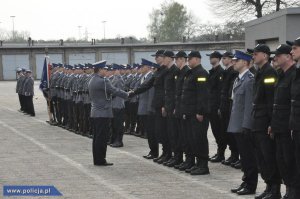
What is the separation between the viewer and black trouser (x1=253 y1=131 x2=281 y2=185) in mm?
8438

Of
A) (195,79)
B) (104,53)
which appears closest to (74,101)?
(195,79)

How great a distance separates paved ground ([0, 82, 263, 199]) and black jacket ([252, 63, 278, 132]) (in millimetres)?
1199

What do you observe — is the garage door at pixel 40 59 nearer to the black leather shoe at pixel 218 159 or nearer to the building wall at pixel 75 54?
the building wall at pixel 75 54

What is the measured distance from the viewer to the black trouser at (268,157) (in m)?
8.44

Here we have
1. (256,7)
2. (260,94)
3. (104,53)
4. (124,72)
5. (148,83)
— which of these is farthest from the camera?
(104,53)

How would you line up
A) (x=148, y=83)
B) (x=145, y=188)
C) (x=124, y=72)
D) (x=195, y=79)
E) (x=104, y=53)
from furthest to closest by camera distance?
(x=104, y=53)
(x=124, y=72)
(x=148, y=83)
(x=195, y=79)
(x=145, y=188)

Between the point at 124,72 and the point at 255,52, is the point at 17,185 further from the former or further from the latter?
the point at 124,72

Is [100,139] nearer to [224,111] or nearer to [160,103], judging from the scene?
[160,103]

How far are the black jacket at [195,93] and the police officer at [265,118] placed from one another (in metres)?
2.15

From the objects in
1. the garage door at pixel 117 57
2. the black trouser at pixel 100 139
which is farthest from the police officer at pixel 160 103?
the garage door at pixel 117 57

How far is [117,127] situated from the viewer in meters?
15.8

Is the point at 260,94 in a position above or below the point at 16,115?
above

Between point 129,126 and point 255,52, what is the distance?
11.0m

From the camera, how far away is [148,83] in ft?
42.2
